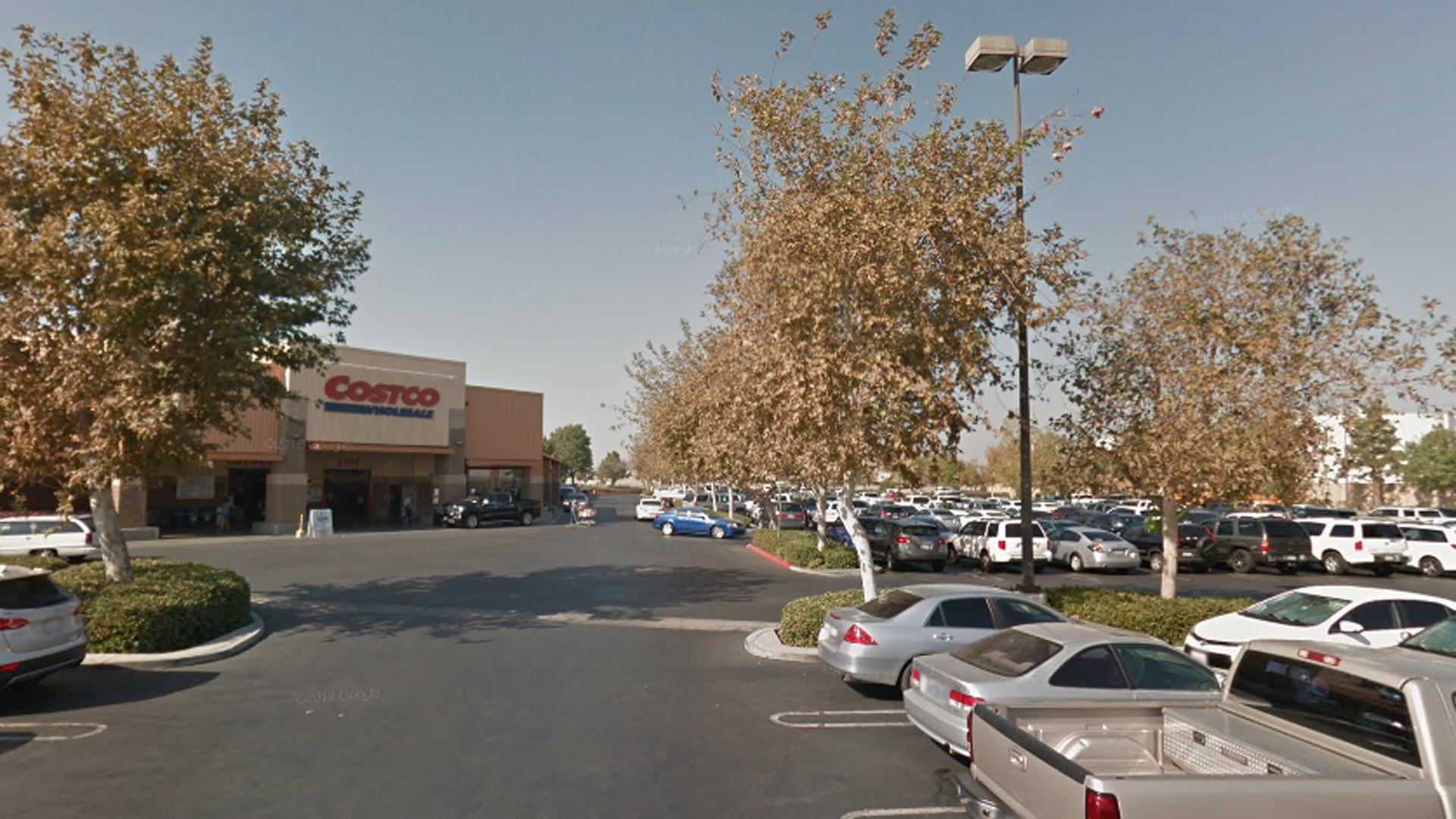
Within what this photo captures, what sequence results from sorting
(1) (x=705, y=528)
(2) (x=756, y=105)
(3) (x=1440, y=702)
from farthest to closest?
(1) (x=705, y=528) → (2) (x=756, y=105) → (3) (x=1440, y=702)

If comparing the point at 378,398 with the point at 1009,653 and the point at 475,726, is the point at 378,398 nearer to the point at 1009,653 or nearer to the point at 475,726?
the point at 475,726

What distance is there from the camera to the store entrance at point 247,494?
42.6 m

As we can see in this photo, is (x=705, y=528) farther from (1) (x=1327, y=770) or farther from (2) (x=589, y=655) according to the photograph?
(1) (x=1327, y=770)

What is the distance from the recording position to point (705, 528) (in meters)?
40.2

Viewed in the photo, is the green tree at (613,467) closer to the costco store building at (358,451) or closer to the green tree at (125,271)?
the costco store building at (358,451)

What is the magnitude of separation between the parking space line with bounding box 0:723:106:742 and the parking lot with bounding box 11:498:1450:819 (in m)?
0.03

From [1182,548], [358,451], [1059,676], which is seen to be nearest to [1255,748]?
[1059,676]

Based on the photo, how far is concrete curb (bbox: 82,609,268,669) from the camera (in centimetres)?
1135

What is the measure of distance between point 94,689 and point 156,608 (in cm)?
192

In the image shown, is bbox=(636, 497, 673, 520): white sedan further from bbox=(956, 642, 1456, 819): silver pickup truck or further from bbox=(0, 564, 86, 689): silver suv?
bbox=(956, 642, 1456, 819): silver pickup truck

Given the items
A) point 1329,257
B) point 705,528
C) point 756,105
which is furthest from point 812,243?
point 705,528

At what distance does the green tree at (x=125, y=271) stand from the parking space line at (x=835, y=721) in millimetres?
9883

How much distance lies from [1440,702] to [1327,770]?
64 cm

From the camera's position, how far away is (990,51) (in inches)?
559
